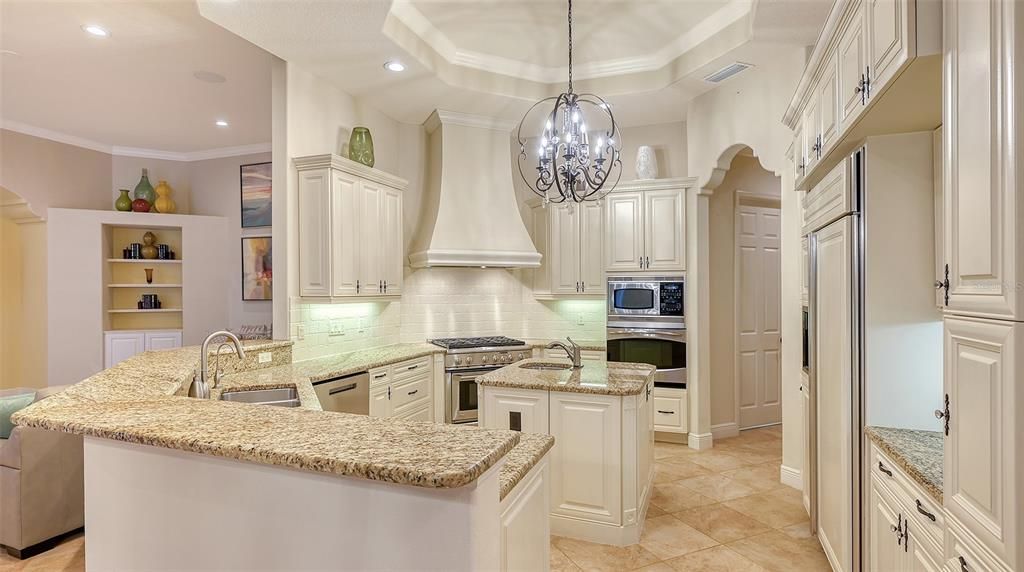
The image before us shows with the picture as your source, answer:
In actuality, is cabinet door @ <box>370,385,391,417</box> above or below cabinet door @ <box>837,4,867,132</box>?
below

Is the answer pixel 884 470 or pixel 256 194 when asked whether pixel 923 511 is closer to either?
pixel 884 470

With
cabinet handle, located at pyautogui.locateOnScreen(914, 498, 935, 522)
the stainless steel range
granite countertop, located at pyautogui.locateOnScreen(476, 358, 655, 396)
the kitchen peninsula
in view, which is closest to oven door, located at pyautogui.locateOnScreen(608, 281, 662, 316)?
the stainless steel range

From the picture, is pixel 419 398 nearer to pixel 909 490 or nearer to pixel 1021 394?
pixel 909 490

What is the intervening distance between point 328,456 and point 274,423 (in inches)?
14.0

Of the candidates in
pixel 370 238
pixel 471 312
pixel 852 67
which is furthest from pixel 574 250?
pixel 852 67

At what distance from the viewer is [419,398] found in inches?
179

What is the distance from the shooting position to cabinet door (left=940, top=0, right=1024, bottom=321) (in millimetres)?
1072

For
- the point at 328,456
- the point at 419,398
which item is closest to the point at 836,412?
the point at 328,456

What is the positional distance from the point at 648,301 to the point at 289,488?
4.04 m

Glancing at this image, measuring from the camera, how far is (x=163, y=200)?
20.4 ft

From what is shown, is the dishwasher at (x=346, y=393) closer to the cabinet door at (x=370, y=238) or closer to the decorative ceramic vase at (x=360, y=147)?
the cabinet door at (x=370, y=238)

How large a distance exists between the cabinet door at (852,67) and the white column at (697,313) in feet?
8.39

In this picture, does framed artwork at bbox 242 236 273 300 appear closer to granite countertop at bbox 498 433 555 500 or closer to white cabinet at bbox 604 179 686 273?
white cabinet at bbox 604 179 686 273

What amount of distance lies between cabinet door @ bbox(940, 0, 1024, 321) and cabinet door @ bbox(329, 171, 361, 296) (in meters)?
3.44
